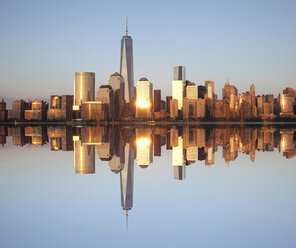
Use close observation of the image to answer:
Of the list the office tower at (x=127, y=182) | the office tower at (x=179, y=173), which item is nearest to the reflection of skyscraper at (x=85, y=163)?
the office tower at (x=127, y=182)

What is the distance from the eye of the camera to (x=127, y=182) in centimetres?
2086

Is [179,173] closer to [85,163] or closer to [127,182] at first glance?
[127,182]

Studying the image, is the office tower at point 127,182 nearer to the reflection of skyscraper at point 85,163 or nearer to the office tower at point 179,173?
the reflection of skyscraper at point 85,163

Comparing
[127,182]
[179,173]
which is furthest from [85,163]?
[127,182]

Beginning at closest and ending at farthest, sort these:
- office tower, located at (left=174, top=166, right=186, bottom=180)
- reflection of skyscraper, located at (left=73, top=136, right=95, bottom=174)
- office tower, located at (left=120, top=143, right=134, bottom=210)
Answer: office tower, located at (left=120, top=143, right=134, bottom=210) → office tower, located at (left=174, top=166, right=186, bottom=180) → reflection of skyscraper, located at (left=73, top=136, right=95, bottom=174)

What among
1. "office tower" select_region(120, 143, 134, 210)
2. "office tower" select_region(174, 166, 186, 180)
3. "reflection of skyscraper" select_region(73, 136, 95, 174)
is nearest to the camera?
"office tower" select_region(120, 143, 134, 210)

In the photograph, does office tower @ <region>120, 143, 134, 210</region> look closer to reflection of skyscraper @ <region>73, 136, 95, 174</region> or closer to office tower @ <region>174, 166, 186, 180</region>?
reflection of skyscraper @ <region>73, 136, 95, 174</region>

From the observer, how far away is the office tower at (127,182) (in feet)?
53.6

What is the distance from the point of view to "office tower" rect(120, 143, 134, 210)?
53.6ft

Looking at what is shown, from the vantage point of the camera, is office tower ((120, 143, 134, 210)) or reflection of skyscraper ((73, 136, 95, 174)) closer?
office tower ((120, 143, 134, 210))

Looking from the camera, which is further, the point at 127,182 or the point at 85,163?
the point at 85,163

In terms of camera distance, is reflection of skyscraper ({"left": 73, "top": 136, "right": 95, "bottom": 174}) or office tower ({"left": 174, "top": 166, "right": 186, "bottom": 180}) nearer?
office tower ({"left": 174, "top": 166, "right": 186, "bottom": 180})

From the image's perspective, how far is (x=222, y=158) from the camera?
31844mm

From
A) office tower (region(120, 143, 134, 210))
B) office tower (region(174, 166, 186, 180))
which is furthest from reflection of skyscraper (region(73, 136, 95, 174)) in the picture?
office tower (region(174, 166, 186, 180))
